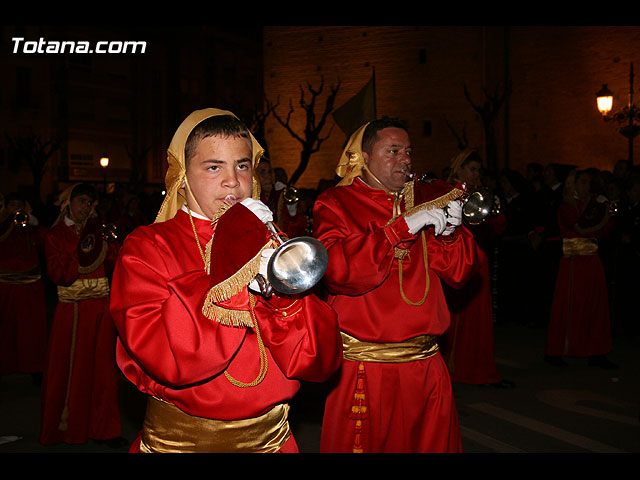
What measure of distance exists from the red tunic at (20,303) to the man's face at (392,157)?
17.0 ft

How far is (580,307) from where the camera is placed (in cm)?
757

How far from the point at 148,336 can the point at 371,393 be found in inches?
68.4

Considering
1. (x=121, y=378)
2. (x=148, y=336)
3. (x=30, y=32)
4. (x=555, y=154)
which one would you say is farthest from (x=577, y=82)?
(x=30, y=32)

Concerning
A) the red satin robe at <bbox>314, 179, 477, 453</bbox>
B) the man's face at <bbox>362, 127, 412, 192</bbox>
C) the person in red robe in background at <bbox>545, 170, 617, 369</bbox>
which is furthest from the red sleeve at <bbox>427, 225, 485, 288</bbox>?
the person in red robe in background at <bbox>545, 170, 617, 369</bbox>

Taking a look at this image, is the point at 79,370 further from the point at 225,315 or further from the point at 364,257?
the point at 225,315

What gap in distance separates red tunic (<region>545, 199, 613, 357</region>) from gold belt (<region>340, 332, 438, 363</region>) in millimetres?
4950

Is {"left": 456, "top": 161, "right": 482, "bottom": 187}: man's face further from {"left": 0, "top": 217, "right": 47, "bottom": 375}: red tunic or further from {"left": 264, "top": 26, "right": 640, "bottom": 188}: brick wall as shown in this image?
{"left": 264, "top": 26, "right": 640, "bottom": 188}: brick wall

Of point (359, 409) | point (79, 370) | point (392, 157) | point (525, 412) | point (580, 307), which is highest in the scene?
point (392, 157)

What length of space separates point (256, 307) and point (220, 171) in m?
0.53

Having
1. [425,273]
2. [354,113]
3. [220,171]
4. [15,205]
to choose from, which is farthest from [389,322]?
[354,113]

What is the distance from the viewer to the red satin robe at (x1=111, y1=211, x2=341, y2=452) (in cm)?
183

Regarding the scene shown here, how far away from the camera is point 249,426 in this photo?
211 centimetres

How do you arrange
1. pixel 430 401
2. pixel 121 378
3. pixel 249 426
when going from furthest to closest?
1. pixel 121 378
2. pixel 430 401
3. pixel 249 426

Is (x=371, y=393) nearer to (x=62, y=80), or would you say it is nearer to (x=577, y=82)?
(x=577, y=82)
